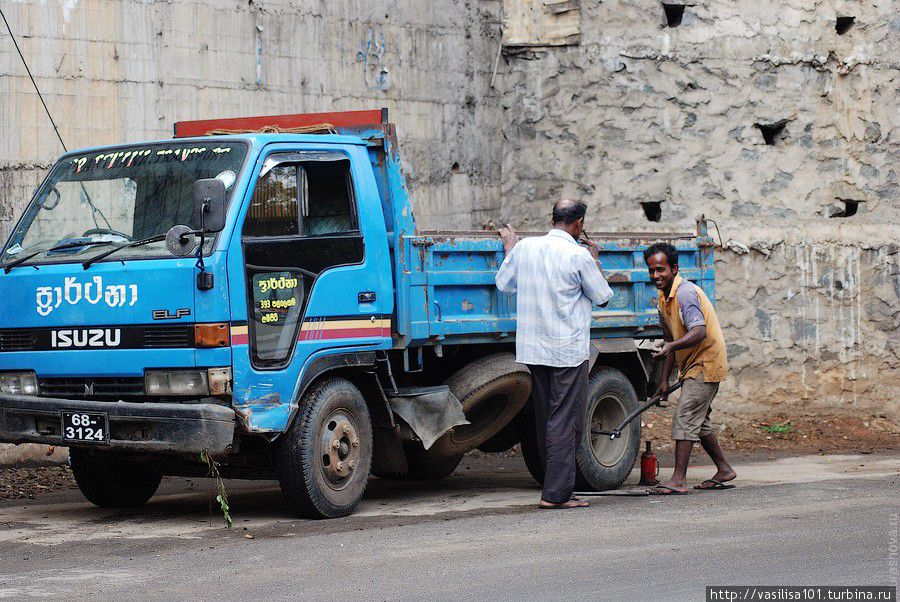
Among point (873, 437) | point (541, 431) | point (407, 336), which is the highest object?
point (407, 336)

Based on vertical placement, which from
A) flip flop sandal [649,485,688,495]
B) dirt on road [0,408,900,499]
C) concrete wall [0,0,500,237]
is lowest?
dirt on road [0,408,900,499]

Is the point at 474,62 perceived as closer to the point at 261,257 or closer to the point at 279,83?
the point at 279,83

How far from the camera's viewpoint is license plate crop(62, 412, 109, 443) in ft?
23.6

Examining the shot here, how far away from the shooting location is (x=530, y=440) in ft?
30.9

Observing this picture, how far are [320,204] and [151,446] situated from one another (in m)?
1.86

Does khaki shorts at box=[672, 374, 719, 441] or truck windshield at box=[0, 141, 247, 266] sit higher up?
truck windshield at box=[0, 141, 247, 266]

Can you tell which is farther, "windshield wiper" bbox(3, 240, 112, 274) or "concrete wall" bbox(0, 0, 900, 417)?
"concrete wall" bbox(0, 0, 900, 417)

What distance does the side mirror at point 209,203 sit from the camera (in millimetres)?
6992

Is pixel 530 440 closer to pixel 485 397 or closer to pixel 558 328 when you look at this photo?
pixel 485 397

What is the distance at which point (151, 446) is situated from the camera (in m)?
7.13

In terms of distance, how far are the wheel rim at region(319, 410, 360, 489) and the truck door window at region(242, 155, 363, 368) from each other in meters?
0.59

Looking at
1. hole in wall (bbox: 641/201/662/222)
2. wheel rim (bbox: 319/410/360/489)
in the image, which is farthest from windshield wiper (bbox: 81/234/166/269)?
hole in wall (bbox: 641/201/662/222)

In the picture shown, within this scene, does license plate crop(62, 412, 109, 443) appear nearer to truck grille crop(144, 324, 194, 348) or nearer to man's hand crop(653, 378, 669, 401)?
truck grille crop(144, 324, 194, 348)

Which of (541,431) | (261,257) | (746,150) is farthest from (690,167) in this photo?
(261,257)
